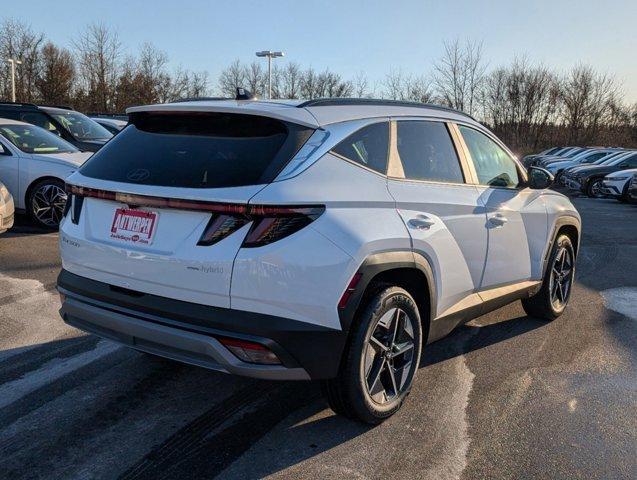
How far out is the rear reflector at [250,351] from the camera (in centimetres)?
283

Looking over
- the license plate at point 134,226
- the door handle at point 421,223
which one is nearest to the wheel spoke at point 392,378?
the door handle at point 421,223

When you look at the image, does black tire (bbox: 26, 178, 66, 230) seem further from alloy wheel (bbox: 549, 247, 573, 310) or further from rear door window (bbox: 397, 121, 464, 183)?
alloy wheel (bbox: 549, 247, 573, 310)

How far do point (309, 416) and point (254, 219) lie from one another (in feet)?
4.36

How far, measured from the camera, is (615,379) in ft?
13.9

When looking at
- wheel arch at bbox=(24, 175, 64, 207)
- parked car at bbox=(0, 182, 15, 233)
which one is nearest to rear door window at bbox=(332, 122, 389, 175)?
parked car at bbox=(0, 182, 15, 233)

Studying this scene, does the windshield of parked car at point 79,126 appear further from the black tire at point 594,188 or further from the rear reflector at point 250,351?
the black tire at point 594,188

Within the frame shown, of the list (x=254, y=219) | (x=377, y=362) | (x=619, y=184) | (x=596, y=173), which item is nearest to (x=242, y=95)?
(x=254, y=219)

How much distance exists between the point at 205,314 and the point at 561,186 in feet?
79.3

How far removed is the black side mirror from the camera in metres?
4.98

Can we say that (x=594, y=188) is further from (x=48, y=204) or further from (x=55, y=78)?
(x=55, y=78)

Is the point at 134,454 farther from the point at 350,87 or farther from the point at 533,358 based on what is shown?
the point at 350,87

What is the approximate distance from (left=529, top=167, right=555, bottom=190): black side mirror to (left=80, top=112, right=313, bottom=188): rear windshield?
Result: 8.50 feet

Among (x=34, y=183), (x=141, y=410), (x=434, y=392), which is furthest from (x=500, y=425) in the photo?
(x=34, y=183)

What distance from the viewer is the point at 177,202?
2.91 meters
